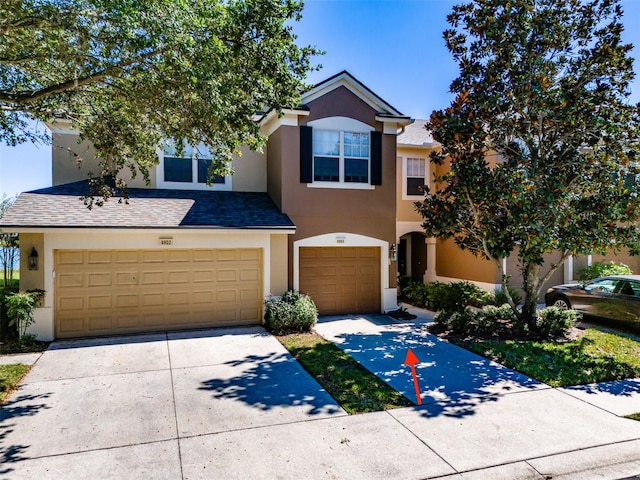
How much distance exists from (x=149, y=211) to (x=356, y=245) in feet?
20.4

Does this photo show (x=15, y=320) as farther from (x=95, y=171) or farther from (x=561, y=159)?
(x=561, y=159)

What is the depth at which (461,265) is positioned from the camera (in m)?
16.6

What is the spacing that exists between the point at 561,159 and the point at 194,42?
8.66 metres

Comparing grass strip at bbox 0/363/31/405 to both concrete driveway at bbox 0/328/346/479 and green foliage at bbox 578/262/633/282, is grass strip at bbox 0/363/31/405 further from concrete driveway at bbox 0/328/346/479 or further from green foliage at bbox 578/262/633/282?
green foliage at bbox 578/262/633/282

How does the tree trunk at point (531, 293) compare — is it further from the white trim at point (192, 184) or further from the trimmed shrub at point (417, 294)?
the white trim at point (192, 184)

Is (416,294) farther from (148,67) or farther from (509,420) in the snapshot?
(148,67)

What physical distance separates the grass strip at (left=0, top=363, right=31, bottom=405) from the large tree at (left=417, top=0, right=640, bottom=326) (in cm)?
990

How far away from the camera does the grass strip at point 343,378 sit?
6336 millimetres

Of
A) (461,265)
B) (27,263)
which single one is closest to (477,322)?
(461,265)

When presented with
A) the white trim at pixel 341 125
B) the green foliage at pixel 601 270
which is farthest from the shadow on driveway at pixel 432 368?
the green foliage at pixel 601 270

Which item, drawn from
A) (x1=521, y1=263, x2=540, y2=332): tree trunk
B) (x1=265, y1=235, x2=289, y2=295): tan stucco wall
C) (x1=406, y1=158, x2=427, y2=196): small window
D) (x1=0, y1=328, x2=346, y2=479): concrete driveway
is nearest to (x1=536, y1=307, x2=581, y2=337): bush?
(x1=521, y1=263, x2=540, y2=332): tree trunk

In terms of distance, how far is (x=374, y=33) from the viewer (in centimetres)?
1158

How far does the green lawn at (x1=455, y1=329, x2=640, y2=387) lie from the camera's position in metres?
7.64

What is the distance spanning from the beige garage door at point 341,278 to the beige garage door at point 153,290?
5.90 feet
